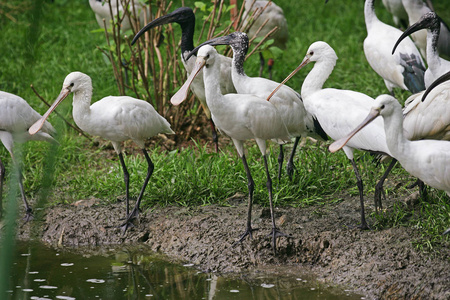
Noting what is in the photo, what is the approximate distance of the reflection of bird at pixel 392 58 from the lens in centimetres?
620

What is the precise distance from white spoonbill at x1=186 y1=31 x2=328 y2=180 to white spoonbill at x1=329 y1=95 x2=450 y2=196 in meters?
1.39

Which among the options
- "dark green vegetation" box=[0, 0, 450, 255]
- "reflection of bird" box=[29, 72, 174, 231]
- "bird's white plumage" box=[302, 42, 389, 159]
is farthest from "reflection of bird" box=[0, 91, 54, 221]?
"bird's white plumage" box=[302, 42, 389, 159]

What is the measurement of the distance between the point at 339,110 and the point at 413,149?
38.0 inches

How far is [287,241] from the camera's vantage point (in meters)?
4.35

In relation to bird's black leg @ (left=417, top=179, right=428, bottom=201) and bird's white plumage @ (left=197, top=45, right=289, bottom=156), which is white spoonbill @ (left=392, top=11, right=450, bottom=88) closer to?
bird's black leg @ (left=417, top=179, right=428, bottom=201)

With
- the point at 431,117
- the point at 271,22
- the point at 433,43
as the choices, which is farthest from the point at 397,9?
the point at 431,117

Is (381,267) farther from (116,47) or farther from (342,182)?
(116,47)

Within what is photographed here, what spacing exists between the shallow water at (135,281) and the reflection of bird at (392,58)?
115 inches

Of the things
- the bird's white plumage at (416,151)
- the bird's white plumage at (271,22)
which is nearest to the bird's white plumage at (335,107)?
the bird's white plumage at (416,151)

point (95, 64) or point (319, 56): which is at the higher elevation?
point (95, 64)

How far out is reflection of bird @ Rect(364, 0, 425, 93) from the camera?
6195 mm

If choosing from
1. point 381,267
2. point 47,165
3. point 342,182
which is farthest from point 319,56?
point 47,165

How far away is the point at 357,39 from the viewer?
9.71 meters

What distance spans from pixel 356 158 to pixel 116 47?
269 centimetres
